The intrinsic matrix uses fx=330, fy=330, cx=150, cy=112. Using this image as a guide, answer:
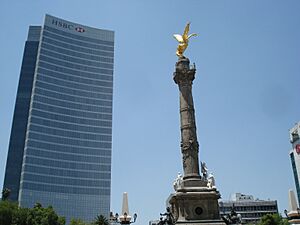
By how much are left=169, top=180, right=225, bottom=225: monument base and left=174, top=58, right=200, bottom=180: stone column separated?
1579 millimetres

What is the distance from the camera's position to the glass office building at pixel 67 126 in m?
104

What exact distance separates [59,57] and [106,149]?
37.4 meters

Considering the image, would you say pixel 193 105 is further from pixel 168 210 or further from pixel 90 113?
pixel 90 113

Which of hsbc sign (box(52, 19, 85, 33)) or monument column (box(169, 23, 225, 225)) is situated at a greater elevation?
hsbc sign (box(52, 19, 85, 33))

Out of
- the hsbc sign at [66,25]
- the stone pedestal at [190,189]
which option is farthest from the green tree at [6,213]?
the hsbc sign at [66,25]

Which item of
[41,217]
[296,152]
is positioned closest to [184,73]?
[41,217]

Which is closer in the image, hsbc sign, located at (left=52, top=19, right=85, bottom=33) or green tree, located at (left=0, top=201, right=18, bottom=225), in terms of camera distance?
green tree, located at (left=0, top=201, right=18, bottom=225)

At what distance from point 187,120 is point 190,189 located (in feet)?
22.1

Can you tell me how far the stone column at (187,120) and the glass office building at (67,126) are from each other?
81.8 metres

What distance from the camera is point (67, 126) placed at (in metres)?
113

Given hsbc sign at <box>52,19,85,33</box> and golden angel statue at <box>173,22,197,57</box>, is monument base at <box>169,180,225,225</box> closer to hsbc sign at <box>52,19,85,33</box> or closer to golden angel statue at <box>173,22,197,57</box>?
golden angel statue at <box>173,22,197,57</box>

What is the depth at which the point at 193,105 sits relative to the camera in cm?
3225

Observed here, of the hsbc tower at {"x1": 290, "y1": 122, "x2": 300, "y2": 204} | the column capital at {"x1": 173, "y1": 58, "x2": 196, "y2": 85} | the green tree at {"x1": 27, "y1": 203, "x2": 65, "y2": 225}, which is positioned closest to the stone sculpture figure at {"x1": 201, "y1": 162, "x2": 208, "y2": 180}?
the column capital at {"x1": 173, "y1": 58, "x2": 196, "y2": 85}

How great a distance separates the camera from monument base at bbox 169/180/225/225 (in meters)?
26.8
